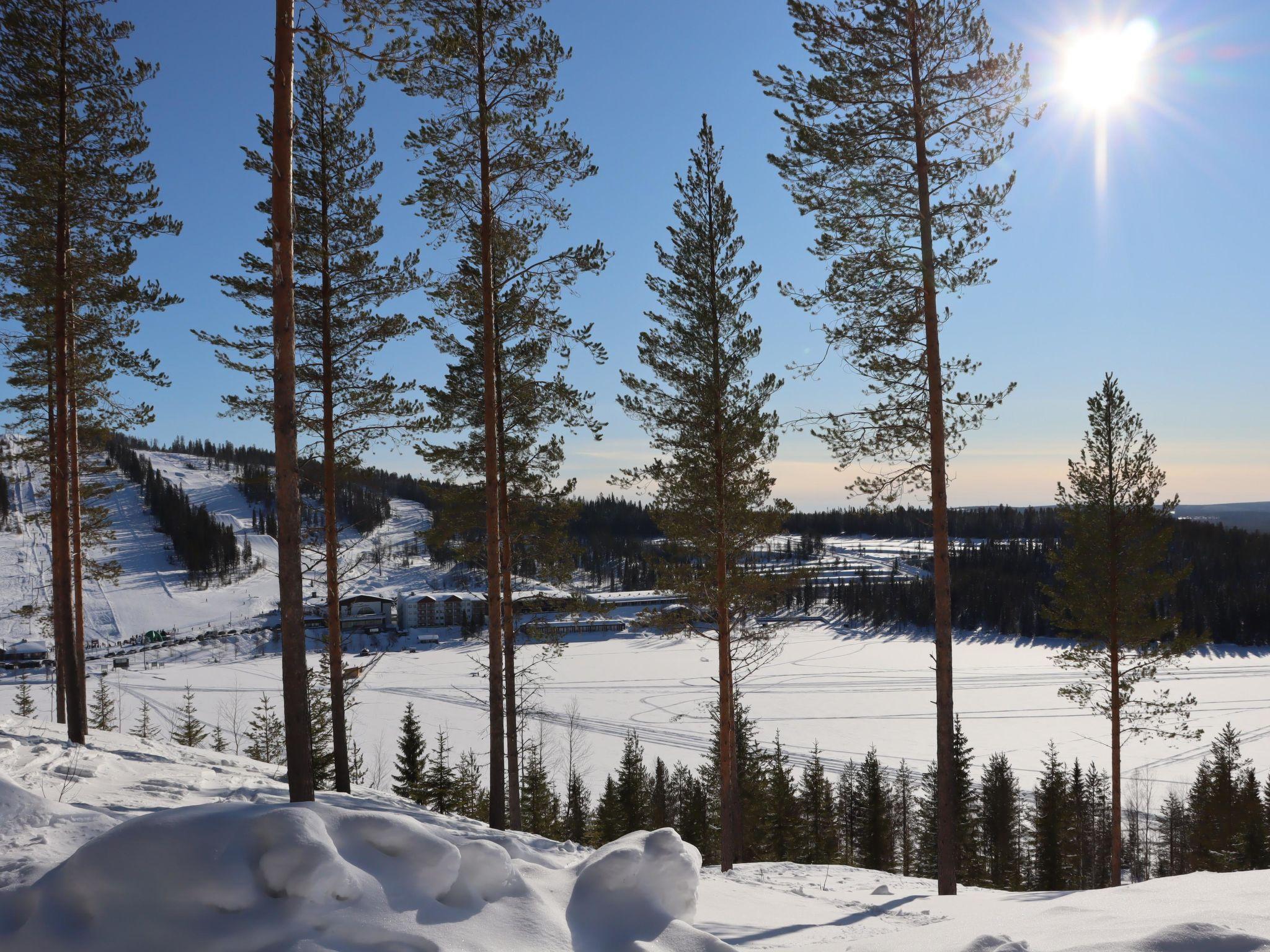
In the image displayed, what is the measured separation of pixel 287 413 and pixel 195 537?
397ft

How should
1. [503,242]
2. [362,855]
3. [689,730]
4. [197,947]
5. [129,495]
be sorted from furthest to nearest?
[129,495], [689,730], [503,242], [362,855], [197,947]

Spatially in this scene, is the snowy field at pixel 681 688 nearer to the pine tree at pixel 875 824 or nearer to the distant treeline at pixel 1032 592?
the distant treeline at pixel 1032 592

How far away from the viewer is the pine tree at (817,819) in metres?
28.2

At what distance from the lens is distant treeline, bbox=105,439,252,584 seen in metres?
105

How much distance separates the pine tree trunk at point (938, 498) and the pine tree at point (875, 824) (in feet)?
77.1

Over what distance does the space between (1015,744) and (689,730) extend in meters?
19.3

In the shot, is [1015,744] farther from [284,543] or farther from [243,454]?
[243,454]

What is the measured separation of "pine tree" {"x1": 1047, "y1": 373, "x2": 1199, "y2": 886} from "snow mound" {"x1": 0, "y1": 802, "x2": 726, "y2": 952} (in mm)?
12727

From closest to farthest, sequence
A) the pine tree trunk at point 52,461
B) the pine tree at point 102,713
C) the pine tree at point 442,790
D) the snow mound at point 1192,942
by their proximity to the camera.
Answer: the snow mound at point 1192,942 → the pine tree trunk at point 52,461 → the pine tree at point 442,790 → the pine tree at point 102,713

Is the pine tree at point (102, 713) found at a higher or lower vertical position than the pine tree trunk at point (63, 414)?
lower

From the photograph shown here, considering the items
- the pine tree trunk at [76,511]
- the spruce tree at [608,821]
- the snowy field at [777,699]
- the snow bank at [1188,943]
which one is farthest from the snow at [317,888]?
the snowy field at [777,699]

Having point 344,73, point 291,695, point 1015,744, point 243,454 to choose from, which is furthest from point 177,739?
point 243,454

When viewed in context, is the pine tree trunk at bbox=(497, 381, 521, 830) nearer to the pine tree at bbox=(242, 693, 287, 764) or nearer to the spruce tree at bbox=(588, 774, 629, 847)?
the spruce tree at bbox=(588, 774, 629, 847)

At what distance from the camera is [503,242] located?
10.2m
